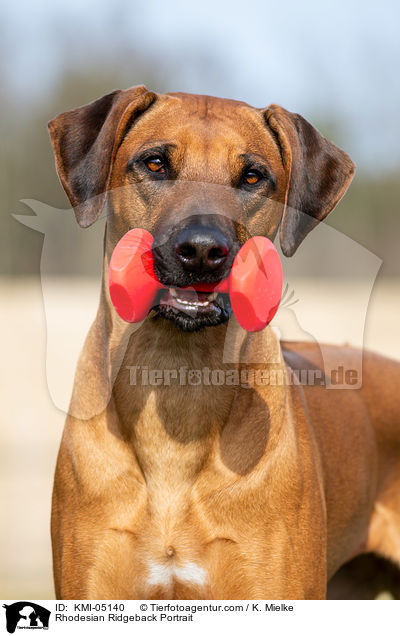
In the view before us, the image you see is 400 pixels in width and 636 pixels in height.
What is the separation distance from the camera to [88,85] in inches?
586

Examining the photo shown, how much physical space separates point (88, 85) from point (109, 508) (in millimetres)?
12828

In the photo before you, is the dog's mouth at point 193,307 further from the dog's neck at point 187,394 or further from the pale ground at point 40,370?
the pale ground at point 40,370

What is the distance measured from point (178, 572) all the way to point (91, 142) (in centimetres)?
172

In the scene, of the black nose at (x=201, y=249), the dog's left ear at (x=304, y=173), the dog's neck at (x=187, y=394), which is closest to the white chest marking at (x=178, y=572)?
the dog's neck at (x=187, y=394)

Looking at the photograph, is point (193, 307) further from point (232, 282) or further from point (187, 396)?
point (187, 396)

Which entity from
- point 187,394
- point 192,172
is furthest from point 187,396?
point 192,172

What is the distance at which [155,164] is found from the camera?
3.26m

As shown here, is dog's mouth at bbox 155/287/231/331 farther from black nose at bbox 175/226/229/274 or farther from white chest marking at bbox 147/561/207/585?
white chest marking at bbox 147/561/207/585

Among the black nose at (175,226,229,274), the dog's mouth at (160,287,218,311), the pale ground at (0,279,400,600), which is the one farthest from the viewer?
the pale ground at (0,279,400,600)

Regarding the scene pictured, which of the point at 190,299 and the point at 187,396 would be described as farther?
the point at 187,396

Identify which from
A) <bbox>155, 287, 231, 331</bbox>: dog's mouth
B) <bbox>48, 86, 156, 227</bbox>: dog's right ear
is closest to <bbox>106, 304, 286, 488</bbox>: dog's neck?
<bbox>155, 287, 231, 331</bbox>: dog's mouth

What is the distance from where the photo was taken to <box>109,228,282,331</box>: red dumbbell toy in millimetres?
2881
